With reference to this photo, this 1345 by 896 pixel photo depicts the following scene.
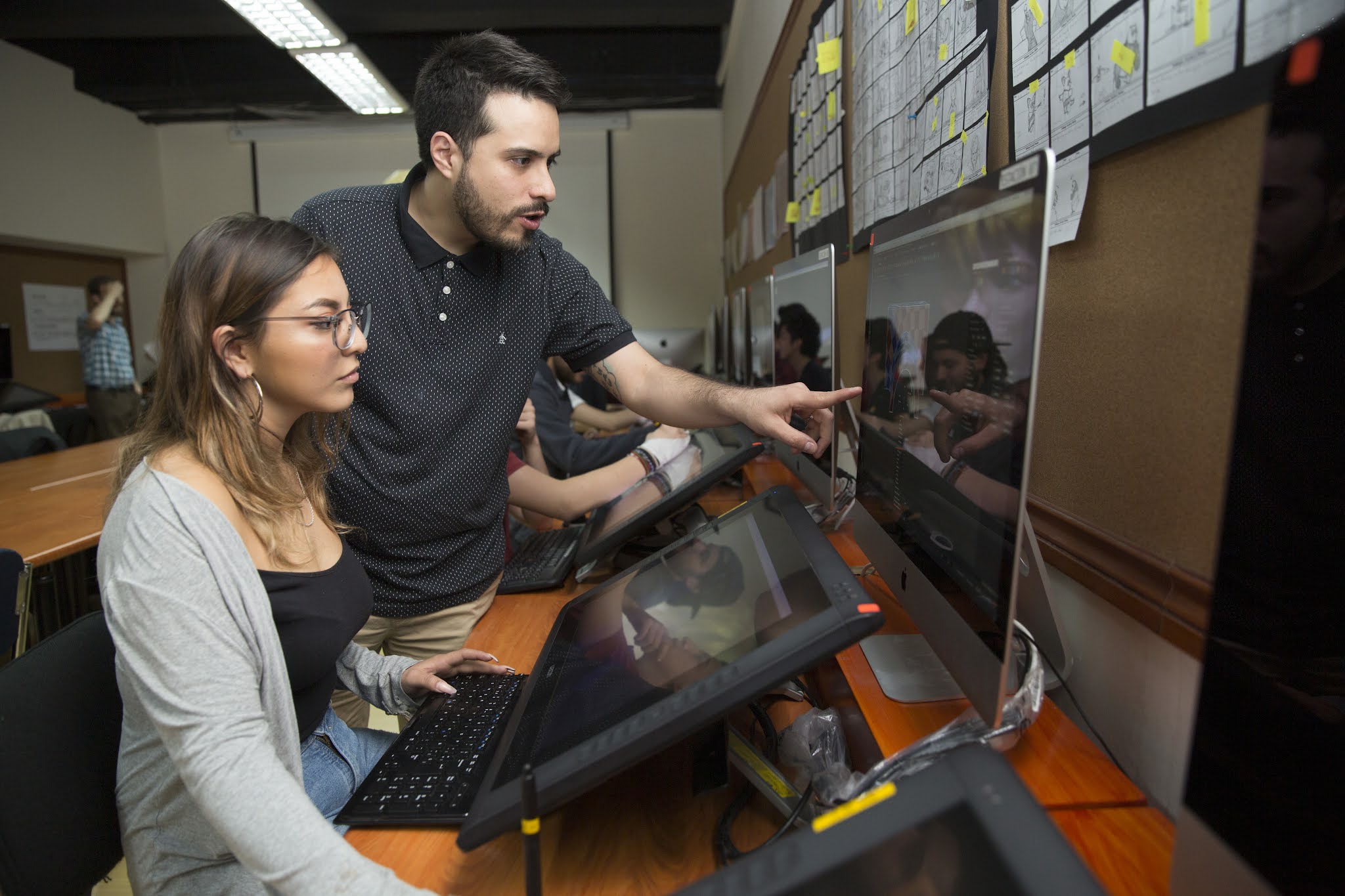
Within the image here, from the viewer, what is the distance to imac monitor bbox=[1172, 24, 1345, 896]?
34cm

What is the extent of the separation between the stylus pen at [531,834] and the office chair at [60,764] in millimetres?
611

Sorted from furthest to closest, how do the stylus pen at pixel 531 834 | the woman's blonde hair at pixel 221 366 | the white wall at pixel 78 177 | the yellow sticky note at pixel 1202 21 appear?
the white wall at pixel 78 177 < the woman's blonde hair at pixel 221 366 < the yellow sticky note at pixel 1202 21 < the stylus pen at pixel 531 834

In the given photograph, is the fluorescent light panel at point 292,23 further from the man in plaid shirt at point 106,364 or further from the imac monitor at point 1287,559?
the imac monitor at point 1287,559

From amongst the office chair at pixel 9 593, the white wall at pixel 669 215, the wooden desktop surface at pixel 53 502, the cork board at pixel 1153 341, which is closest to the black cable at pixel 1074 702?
the cork board at pixel 1153 341

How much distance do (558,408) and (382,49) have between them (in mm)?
4288

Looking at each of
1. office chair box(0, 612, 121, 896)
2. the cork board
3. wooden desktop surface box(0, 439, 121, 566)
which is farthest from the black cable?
wooden desktop surface box(0, 439, 121, 566)

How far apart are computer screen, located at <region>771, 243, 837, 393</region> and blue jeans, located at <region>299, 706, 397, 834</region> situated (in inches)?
34.3

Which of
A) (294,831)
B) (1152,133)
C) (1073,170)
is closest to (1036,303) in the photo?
(1152,133)

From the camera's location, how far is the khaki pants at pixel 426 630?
1.54 meters

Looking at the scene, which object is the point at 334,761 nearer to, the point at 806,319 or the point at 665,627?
the point at 665,627

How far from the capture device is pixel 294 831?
66cm

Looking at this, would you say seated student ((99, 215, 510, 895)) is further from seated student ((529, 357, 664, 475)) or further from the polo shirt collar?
seated student ((529, 357, 664, 475))

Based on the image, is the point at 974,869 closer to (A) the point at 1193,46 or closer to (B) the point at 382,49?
(A) the point at 1193,46

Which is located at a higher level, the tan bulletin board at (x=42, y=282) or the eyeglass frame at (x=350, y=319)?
the tan bulletin board at (x=42, y=282)
